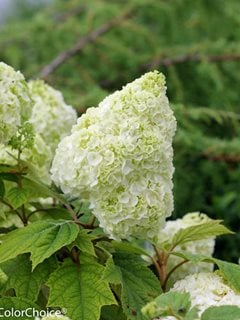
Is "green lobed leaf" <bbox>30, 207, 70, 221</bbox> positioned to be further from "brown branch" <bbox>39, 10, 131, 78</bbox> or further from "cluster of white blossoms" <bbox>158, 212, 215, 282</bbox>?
"brown branch" <bbox>39, 10, 131, 78</bbox>

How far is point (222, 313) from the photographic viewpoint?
1403 mm

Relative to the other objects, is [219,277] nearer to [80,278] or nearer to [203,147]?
[80,278]

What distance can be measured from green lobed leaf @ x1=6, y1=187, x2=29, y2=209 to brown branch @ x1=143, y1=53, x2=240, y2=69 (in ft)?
8.26

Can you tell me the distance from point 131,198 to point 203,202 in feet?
7.14

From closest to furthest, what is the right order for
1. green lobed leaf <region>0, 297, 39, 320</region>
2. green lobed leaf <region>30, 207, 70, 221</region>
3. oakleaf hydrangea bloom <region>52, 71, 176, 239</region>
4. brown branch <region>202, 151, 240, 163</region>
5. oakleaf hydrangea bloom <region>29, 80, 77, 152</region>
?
green lobed leaf <region>0, 297, 39, 320</region> → oakleaf hydrangea bloom <region>52, 71, 176, 239</region> → green lobed leaf <region>30, 207, 70, 221</region> → oakleaf hydrangea bloom <region>29, 80, 77, 152</region> → brown branch <region>202, 151, 240, 163</region>

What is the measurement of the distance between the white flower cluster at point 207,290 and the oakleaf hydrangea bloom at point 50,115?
0.69 m

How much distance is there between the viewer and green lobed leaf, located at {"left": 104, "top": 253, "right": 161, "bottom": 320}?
1621 millimetres

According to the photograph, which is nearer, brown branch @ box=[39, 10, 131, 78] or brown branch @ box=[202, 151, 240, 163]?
brown branch @ box=[202, 151, 240, 163]

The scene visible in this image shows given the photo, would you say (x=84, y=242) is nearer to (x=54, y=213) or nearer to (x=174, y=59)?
(x=54, y=213)

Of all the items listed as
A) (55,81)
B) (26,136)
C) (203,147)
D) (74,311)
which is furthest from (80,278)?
(55,81)

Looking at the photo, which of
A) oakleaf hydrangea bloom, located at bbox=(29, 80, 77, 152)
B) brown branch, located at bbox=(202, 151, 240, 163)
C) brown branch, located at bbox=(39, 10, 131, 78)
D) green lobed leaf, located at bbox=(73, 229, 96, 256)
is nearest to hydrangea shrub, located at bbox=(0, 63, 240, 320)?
green lobed leaf, located at bbox=(73, 229, 96, 256)

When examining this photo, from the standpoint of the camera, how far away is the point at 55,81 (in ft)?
13.8

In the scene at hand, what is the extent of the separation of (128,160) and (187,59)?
274 centimetres

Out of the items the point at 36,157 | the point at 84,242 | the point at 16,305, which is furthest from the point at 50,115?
the point at 16,305
